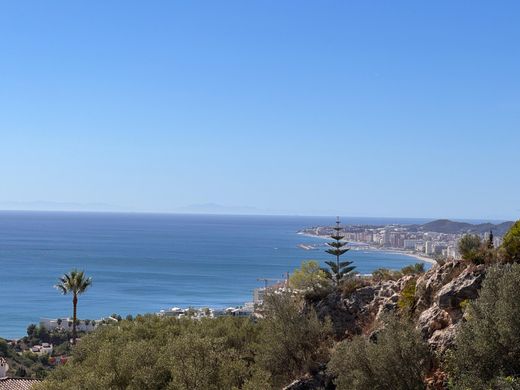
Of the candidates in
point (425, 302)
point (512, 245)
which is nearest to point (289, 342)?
point (425, 302)

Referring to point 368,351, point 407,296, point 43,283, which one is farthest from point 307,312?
point 43,283

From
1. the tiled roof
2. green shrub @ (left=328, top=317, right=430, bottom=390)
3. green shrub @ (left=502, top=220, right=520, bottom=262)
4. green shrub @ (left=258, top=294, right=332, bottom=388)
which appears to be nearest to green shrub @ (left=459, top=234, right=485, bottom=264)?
green shrub @ (left=502, top=220, right=520, bottom=262)

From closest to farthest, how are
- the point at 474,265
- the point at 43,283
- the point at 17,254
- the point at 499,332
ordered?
the point at 499,332, the point at 474,265, the point at 43,283, the point at 17,254

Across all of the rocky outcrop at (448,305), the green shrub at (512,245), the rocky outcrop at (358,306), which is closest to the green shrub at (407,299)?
the rocky outcrop at (358,306)

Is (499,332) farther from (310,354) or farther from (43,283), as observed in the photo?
(43,283)

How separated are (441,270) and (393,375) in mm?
5581

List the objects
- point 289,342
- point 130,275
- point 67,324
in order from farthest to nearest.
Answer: point 130,275 < point 67,324 < point 289,342

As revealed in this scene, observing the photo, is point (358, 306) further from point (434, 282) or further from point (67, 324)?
point (67, 324)

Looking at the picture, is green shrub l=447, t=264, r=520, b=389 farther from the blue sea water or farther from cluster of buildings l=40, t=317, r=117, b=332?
the blue sea water

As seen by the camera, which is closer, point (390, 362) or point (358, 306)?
point (390, 362)

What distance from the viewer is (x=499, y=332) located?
13992mm

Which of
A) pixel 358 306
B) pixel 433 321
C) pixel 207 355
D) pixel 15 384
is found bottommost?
pixel 15 384

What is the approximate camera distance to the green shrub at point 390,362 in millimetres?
16188

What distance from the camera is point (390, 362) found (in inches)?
639
